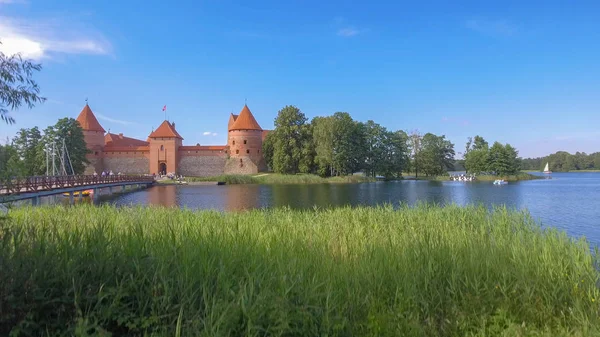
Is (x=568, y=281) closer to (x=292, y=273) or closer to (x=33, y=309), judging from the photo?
(x=292, y=273)

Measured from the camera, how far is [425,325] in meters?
3.43

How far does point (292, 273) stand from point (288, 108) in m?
53.0

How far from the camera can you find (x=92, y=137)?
56156 millimetres

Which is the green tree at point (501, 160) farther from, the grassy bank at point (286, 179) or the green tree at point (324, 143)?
the green tree at point (324, 143)

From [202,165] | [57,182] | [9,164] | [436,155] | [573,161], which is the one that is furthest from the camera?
[573,161]

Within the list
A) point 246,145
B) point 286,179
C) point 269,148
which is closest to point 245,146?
point 246,145

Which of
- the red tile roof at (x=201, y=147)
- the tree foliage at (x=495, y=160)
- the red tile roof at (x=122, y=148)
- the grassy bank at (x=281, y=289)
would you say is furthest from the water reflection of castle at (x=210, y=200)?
the tree foliage at (x=495, y=160)

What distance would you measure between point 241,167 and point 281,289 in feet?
183

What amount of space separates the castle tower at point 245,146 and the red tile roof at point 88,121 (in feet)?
65.6

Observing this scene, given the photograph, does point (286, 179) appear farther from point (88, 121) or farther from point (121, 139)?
point (121, 139)

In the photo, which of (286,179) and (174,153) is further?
(174,153)

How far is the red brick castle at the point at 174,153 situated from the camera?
2227 inches

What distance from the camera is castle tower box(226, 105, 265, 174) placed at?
58.5 m

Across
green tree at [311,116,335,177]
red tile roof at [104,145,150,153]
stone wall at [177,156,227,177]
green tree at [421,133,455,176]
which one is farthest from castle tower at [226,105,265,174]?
green tree at [421,133,455,176]
